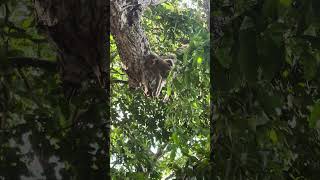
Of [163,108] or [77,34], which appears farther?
[163,108]

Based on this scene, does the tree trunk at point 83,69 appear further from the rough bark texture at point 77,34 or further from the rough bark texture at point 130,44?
the rough bark texture at point 130,44

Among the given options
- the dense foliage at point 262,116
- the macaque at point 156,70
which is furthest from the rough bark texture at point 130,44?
the dense foliage at point 262,116

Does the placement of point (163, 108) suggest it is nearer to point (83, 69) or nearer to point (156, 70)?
point (156, 70)

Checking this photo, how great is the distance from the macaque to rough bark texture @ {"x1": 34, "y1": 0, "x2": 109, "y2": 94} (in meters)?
1.03

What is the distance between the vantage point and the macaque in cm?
182

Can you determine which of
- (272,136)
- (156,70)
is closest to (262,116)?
(272,136)

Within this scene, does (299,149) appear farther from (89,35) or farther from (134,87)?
(134,87)

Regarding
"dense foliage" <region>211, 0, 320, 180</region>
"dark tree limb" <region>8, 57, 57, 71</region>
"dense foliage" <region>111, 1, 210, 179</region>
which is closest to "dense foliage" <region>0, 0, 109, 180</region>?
"dark tree limb" <region>8, 57, 57, 71</region>

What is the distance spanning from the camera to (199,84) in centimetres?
177

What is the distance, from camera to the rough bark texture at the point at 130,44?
1.83 m

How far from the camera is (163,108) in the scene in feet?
6.31

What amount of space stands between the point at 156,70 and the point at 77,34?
1088mm

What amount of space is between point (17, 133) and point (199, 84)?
1.12m

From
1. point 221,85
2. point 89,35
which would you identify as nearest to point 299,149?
point 221,85
